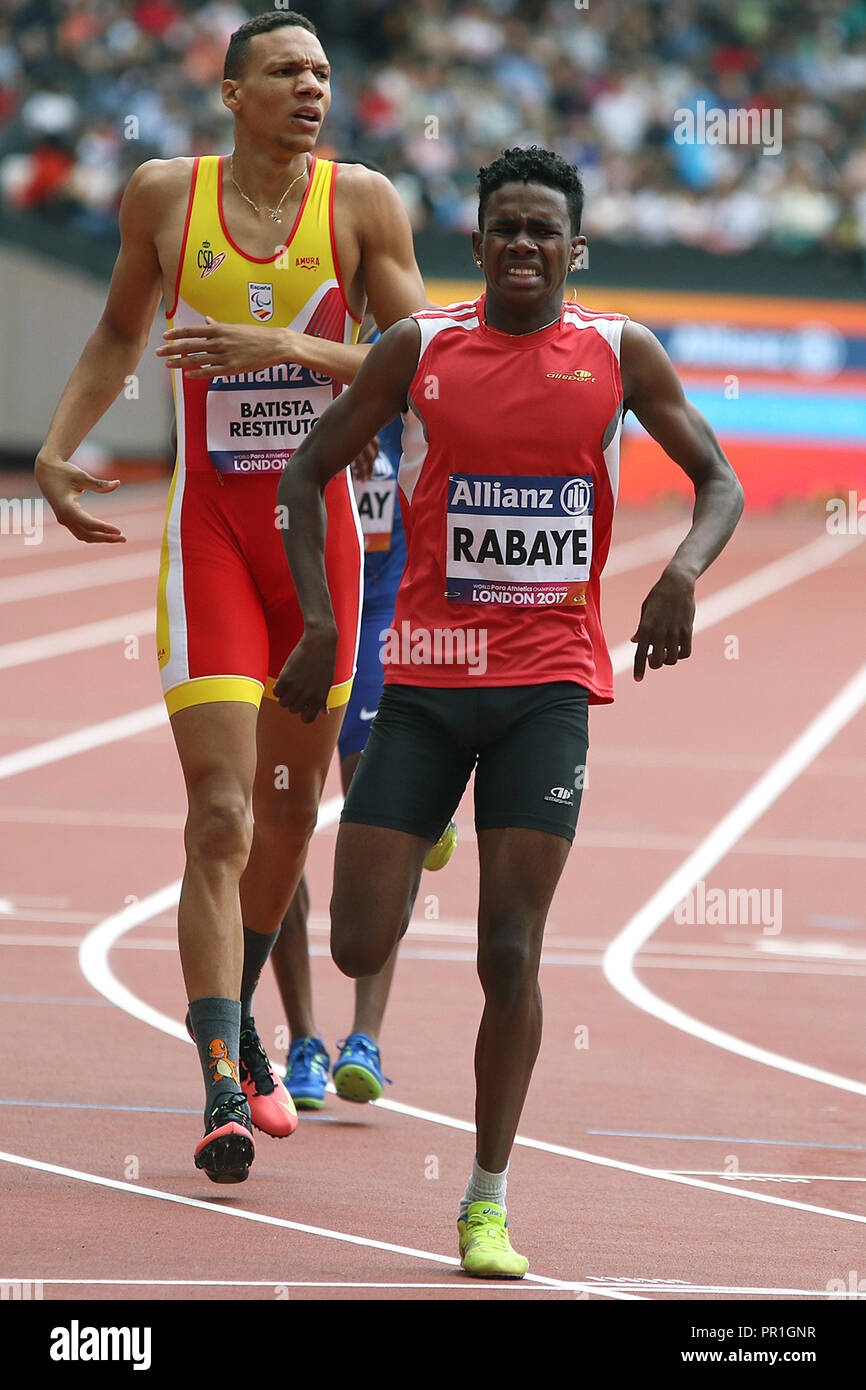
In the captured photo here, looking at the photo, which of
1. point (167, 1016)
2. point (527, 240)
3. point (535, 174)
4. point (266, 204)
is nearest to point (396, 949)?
point (167, 1016)

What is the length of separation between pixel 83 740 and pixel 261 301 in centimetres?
813

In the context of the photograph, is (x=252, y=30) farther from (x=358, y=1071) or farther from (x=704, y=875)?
(x=704, y=875)

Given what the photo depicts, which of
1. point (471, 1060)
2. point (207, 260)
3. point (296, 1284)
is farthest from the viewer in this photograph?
point (471, 1060)

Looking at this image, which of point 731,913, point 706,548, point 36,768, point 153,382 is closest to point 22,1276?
point 706,548

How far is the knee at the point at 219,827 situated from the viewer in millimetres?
→ 5316

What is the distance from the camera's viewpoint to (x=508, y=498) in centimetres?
485

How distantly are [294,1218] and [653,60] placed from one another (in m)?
31.8

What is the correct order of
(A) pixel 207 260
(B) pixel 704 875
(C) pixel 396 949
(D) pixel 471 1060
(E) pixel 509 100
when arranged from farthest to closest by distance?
(E) pixel 509 100
(B) pixel 704 875
(D) pixel 471 1060
(C) pixel 396 949
(A) pixel 207 260

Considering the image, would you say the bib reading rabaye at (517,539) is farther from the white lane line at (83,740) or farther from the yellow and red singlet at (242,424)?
the white lane line at (83,740)

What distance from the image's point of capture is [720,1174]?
584cm

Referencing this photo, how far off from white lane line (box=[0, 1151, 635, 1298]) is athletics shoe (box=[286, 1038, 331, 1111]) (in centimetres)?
113

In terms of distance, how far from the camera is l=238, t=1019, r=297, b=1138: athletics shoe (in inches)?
225

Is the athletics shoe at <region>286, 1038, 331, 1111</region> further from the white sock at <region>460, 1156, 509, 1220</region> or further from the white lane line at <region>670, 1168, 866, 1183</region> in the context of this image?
the white sock at <region>460, 1156, 509, 1220</region>

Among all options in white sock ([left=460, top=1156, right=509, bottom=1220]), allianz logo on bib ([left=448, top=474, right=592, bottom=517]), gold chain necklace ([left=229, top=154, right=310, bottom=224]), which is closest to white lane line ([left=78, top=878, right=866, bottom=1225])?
white sock ([left=460, top=1156, right=509, bottom=1220])
